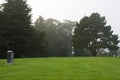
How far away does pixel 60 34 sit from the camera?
78.5 m

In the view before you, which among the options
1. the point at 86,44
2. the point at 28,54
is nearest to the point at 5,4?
the point at 28,54

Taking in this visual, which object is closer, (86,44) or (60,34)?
(86,44)

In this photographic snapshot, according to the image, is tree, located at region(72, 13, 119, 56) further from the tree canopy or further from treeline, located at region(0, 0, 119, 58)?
the tree canopy

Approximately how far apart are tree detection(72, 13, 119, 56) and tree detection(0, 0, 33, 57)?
14.4m

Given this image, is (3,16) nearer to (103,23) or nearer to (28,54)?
(28,54)

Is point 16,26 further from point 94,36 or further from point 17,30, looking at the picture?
point 94,36

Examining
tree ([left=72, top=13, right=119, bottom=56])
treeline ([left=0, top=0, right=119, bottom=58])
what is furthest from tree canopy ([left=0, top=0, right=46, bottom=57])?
tree ([left=72, top=13, right=119, bottom=56])

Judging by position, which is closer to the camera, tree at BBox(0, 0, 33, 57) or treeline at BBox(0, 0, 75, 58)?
treeline at BBox(0, 0, 75, 58)

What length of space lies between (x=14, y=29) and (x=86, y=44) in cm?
1850

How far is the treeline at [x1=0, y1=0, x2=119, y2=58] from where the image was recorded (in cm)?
5184

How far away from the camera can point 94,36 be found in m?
64.7

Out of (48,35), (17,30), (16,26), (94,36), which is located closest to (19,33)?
(17,30)

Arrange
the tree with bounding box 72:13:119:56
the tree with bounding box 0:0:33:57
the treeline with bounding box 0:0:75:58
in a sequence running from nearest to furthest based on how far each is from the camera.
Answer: the treeline with bounding box 0:0:75:58
the tree with bounding box 0:0:33:57
the tree with bounding box 72:13:119:56

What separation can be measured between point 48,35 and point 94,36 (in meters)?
13.8
